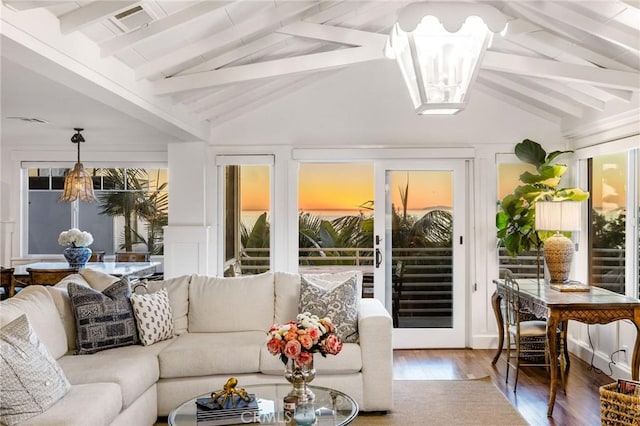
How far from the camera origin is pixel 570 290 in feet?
14.5

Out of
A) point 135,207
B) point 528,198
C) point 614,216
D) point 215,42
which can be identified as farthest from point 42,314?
point 614,216

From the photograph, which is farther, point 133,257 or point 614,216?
point 133,257

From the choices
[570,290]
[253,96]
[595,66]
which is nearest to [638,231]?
[570,290]

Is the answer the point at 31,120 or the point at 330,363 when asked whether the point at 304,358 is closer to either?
the point at 330,363

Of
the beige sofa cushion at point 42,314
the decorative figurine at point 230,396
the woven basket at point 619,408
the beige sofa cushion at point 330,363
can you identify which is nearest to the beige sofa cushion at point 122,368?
the beige sofa cushion at point 42,314

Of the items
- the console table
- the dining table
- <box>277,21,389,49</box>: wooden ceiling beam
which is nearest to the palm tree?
the dining table

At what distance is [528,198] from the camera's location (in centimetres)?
551

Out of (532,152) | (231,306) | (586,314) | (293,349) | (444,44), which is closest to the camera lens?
(444,44)

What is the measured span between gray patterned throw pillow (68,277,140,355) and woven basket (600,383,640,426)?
3022 millimetres

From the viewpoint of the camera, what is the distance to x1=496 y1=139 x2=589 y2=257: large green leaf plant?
215 inches

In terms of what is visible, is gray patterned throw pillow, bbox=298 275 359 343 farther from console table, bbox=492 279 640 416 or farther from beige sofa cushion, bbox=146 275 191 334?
console table, bbox=492 279 640 416

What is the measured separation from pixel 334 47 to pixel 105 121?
2.29 metres

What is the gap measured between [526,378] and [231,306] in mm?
2523

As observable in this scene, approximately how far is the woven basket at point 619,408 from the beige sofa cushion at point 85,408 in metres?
2.77
